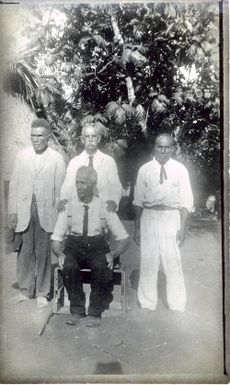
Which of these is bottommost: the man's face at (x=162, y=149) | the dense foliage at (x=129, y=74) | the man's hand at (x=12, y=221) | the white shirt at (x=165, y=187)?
the man's hand at (x=12, y=221)

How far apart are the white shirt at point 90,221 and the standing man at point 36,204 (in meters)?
0.08

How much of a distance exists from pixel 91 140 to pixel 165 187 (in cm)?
70

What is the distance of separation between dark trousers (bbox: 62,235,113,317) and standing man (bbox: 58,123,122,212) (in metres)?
0.31

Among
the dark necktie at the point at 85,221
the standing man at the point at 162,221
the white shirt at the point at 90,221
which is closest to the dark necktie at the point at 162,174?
the standing man at the point at 162,221

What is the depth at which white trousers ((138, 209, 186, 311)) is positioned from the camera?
11.2 ft

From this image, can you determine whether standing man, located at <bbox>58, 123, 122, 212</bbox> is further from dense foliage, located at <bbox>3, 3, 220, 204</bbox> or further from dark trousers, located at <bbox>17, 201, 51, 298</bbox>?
dark trousers, located at <bbox>17, 201, 51, 298</bbox>

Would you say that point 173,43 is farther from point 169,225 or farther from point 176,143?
point 169,225

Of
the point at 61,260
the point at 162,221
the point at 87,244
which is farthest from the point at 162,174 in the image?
the point at 61,260

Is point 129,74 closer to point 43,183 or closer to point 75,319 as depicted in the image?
point 43,183

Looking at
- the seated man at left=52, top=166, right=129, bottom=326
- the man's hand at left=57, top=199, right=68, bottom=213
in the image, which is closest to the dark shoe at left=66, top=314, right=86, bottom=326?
the seated man at left=52, top=166, right=129, bottom=326

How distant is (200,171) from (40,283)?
1568mm

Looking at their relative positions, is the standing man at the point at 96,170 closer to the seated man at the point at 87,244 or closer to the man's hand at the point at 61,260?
the seated man at the point at 87,244

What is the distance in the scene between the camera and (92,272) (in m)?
3.41

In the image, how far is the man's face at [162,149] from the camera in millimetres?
3416
